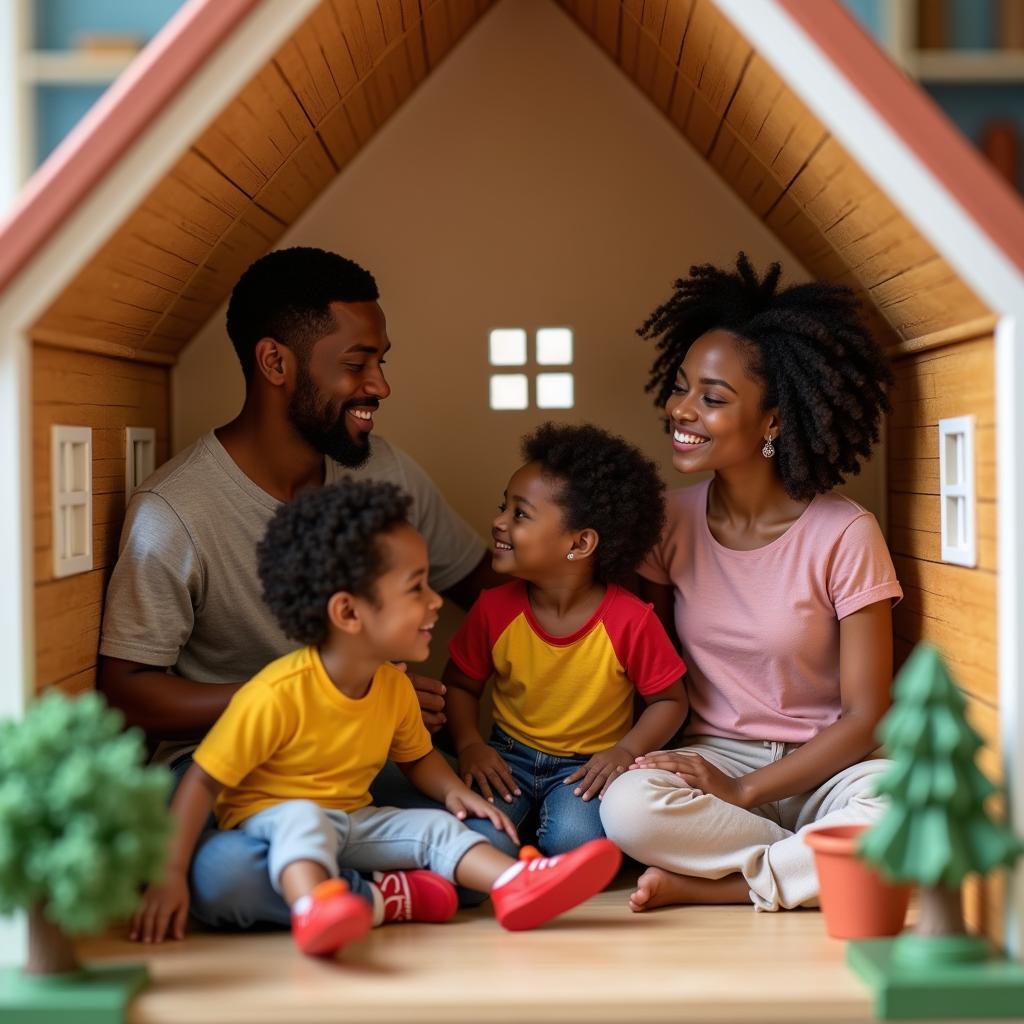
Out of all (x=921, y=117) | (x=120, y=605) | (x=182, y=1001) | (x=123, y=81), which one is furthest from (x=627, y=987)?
(x=123, y=81)

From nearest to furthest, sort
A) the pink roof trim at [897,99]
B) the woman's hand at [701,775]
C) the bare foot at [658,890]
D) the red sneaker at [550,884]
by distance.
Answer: the pink roof trim at [897,99] < the red sneaker at [550,884] < the bare foot at [658,890] < the woman's hand at [701,775]

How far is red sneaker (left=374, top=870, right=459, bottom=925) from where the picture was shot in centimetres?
213

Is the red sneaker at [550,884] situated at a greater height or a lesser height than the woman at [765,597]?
lesser

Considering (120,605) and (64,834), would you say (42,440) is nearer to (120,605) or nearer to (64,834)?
(120,605)

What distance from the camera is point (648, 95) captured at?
9.59 ft

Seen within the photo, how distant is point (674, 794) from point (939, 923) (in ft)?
1.80

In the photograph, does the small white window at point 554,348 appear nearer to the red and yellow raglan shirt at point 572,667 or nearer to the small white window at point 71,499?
the red and yellow raglan shirt at point 572,667

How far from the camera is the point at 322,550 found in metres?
2.13

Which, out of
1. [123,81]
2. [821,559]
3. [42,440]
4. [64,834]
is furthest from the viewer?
[821,559]

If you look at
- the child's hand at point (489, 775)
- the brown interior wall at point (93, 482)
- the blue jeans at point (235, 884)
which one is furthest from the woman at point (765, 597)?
the brown interior wall at point (93, 482)

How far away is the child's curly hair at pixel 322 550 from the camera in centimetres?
213

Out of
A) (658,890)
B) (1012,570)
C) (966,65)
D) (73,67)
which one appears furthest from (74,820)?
(966,65)

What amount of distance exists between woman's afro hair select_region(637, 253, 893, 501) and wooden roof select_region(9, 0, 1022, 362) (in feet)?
0.31

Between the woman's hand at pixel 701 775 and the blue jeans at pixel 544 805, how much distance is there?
0.54 feet
